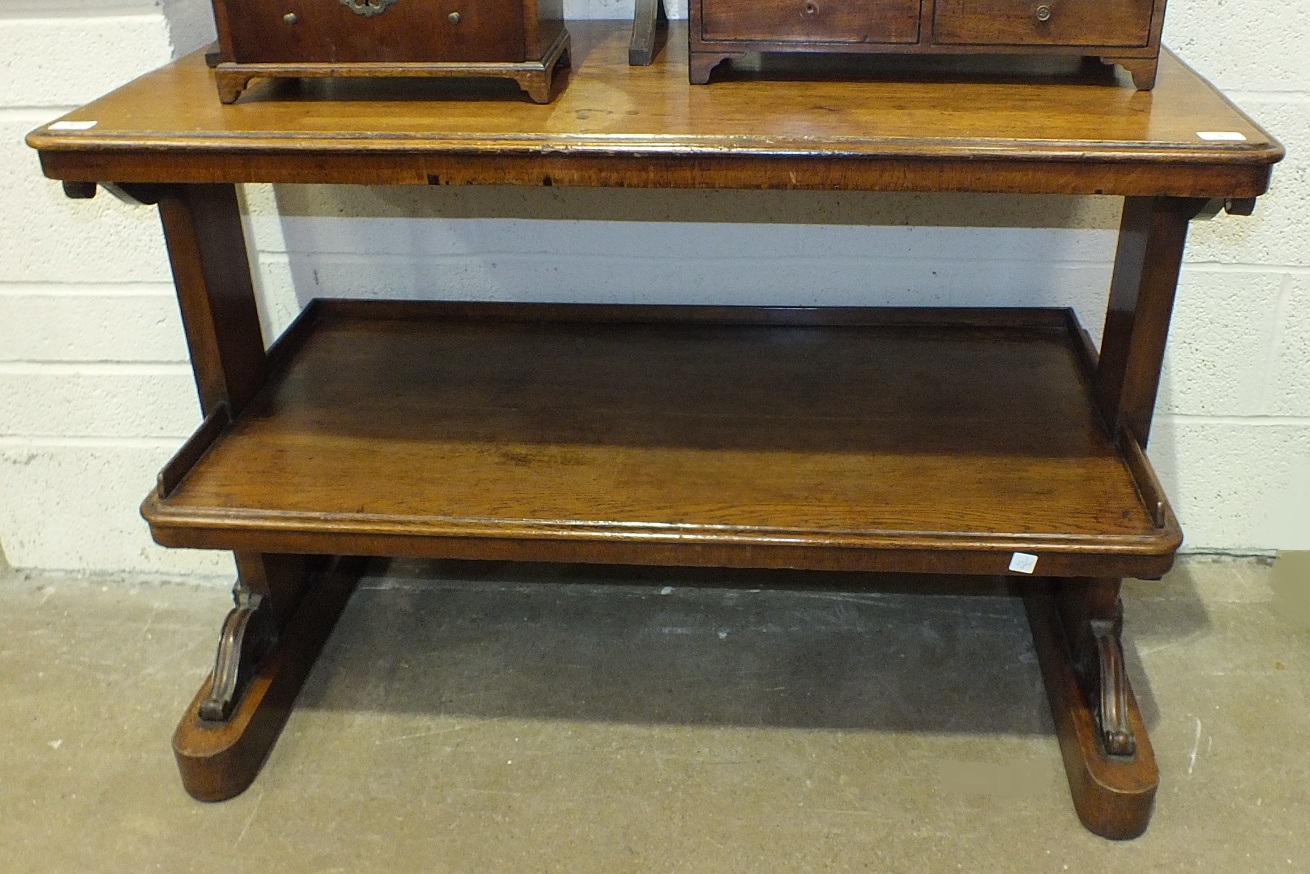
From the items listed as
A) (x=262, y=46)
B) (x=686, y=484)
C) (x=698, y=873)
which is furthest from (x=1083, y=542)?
(x=262, y=46)

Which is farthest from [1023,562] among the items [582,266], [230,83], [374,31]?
[230,83]

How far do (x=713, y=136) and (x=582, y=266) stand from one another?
2.15ft

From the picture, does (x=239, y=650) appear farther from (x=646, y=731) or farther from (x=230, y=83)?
(x=230, y=83)

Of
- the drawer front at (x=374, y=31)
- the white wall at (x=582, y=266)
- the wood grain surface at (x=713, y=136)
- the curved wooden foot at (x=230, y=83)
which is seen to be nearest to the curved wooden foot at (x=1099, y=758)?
the white wall at (x=582, y=266)

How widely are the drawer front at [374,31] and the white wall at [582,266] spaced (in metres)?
0.39

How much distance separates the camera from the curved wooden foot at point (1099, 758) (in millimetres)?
1436

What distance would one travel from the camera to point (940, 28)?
1281 millimetres

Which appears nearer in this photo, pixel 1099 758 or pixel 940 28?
pixel 940 28

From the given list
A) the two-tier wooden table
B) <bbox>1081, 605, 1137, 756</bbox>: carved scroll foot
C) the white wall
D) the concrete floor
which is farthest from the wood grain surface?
the concrete floor

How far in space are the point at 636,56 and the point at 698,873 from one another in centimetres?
96

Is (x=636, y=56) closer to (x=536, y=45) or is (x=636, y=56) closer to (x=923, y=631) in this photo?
(x=536, y=45)

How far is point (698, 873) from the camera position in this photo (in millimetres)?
1423

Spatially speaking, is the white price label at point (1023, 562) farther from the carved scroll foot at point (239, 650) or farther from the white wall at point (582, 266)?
the carved scroll foot at point (239, 650)

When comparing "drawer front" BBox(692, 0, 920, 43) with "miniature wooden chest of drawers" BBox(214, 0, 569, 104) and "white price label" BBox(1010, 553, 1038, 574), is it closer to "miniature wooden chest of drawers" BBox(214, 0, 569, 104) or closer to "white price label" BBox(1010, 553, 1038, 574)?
"miniature wooden chest of drawers" BBox(214, 0, 569, 104)
